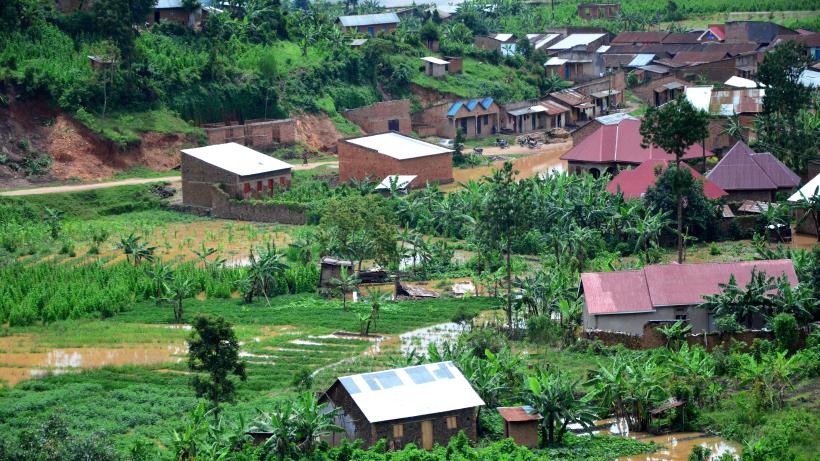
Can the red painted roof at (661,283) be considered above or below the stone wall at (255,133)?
above

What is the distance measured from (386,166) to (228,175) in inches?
276

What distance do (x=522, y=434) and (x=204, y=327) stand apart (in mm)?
6976

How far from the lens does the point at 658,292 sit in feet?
118

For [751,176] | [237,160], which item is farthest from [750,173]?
[237,160]

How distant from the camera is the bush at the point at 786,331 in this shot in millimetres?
33281

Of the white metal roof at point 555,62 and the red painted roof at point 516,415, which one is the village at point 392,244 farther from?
the white metal roof at point 555,62

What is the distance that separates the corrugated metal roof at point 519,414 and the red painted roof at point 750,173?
23.4 m

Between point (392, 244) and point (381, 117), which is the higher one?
point (392, 244)

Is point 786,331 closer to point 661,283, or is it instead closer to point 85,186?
point 661,283

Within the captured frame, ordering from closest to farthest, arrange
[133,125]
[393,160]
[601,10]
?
1. [393,160]
2. [133,125]
3. [601,10]

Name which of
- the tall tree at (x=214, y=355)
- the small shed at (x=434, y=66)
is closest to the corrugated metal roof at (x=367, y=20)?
the small shed at (x=434, y=66)

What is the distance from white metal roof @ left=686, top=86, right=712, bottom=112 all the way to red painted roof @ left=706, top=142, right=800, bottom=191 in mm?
11945

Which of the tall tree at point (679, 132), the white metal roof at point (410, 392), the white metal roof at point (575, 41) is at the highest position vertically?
the tall tree at point (679, 132)

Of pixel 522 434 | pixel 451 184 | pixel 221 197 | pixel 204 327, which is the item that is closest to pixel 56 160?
pixel 221 197
